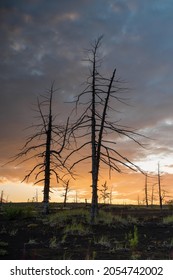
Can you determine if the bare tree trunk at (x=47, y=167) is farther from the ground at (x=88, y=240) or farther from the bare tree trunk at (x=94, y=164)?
the bare tree trunk at (x=94, y=164)

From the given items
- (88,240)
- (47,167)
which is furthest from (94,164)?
(47,167)

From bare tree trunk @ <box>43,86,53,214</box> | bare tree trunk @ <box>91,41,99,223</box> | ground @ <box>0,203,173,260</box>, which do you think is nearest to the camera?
ground @ <box>0,203,173,260</box>

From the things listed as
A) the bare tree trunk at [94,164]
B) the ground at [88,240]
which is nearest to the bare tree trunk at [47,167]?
the ground at [88,240]

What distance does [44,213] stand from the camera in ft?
91.5

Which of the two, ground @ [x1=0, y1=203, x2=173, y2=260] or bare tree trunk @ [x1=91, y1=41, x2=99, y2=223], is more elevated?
bare tree trunk @ [x1=91, y1=41, x2=99, y2=223]

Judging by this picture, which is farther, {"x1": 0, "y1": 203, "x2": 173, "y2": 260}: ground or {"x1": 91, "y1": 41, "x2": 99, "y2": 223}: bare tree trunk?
{"x1": 91, "y1": 41, "x2": 99, "y2": 223}: bare tree trunk

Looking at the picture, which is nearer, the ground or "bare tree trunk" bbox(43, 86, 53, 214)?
the ground

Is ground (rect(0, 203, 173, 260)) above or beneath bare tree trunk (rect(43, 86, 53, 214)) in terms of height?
beneath

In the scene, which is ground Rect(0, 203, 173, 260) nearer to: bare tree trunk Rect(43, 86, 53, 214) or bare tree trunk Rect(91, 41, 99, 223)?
bare tree trunk Rect(91, 41, 99, 223)

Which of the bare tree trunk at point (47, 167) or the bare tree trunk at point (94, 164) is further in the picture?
the bare tree trunk at point (47, 167)

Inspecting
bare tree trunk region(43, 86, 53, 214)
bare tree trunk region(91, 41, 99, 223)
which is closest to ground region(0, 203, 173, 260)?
bare tree trunk region(91, 41, 99, 223)

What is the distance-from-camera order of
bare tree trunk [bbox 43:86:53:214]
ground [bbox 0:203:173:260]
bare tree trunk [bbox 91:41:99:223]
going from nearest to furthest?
ground [bbox 0:203:173:260] → bare tree trunk [bbox 91:41:99:223] → bare tree trunk [bbox 43:86:53:214]

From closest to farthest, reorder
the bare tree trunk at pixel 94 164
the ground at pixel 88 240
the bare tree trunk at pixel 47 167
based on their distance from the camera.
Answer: the ground at pixel 88 240 → the bare tree trunk at pixel 94 164 → the bare tree trunk at pixel 47 167

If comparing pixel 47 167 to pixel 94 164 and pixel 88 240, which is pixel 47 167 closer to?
pixel 94 164
